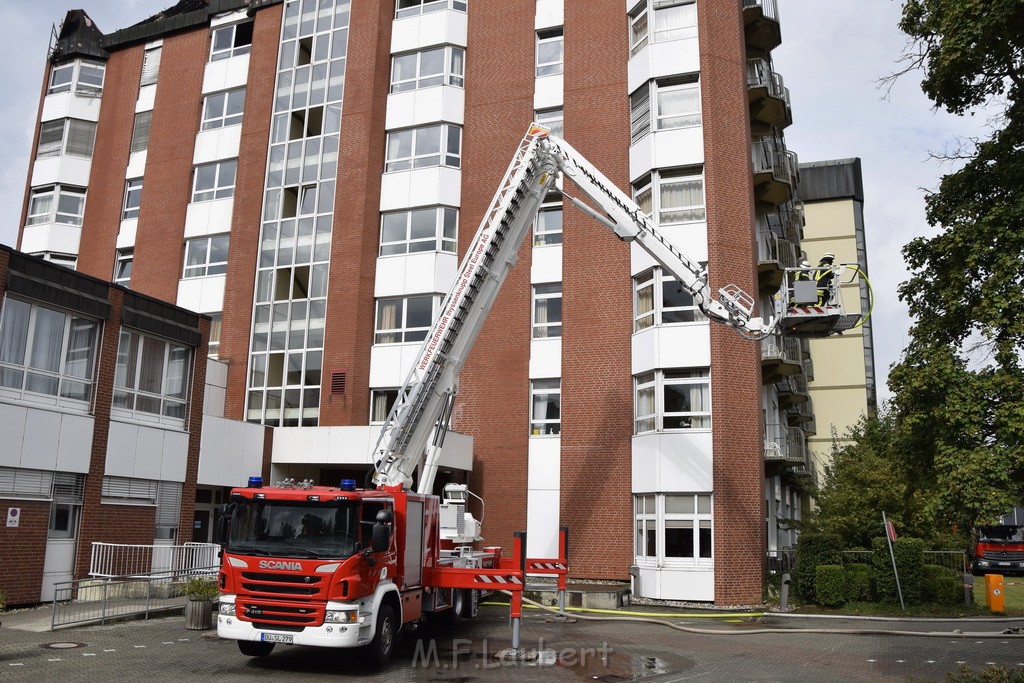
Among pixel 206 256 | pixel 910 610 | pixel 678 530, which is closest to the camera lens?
pixel 910 610

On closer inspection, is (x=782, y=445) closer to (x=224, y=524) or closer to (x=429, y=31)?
(x=429, y=31)

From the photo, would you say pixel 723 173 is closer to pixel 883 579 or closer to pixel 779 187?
pixel 779 187

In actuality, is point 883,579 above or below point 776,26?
below

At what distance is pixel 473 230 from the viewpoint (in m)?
27.7

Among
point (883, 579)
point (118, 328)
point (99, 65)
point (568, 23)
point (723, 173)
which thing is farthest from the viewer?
point (99, 65)

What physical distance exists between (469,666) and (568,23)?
71.6 feet

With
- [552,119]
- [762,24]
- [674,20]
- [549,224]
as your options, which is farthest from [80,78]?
[762,24]

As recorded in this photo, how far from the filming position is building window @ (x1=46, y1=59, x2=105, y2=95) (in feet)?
116

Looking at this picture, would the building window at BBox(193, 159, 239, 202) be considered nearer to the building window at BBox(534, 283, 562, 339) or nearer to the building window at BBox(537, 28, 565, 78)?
the building window at BBox(537, 28, 565, 78)

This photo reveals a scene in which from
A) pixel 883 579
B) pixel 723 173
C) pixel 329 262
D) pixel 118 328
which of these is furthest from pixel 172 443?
pixel 883 579

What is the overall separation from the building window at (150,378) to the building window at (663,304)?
42.4 feet

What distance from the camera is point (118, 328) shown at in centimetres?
2031

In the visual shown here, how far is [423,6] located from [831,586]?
2357 centimetres

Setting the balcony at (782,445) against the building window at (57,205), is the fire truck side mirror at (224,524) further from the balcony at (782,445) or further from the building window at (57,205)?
the building window at (57,205)
